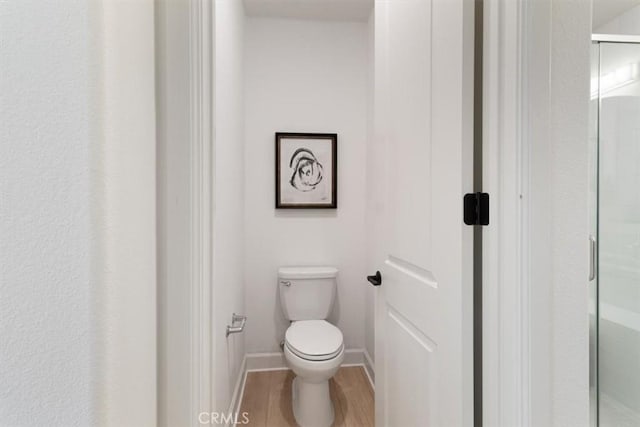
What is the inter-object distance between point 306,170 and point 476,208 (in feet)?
5.24

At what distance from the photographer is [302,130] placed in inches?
88.6

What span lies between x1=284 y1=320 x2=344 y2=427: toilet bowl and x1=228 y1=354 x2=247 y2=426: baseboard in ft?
1.08

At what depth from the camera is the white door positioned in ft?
2.53

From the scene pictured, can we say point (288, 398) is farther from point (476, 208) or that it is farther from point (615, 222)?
point (615, 222)

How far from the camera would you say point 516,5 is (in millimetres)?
652

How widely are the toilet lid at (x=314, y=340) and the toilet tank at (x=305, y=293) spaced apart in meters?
0.16

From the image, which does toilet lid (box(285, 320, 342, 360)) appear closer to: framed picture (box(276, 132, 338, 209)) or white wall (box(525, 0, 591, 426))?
framed picture (box(276, 132, 338, 209))

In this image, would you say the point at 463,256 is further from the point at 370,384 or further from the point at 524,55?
the point at 370,384

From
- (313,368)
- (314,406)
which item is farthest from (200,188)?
(314,406)

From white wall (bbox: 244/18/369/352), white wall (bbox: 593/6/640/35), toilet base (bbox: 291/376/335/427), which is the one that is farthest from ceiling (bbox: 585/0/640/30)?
toilet base (bbox: 291/376/335/427)
